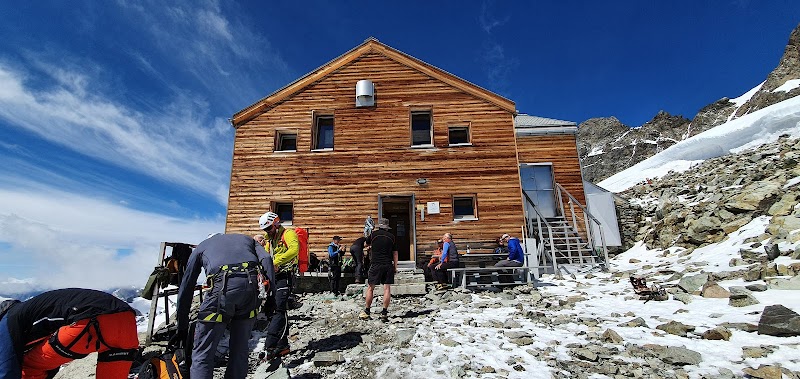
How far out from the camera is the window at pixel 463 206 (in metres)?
12.8

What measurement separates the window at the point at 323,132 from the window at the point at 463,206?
18.2 feet

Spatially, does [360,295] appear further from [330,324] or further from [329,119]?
[329,119]

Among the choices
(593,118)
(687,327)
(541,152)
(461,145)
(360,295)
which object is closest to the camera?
(687,327)

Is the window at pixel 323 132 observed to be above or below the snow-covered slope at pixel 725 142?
below

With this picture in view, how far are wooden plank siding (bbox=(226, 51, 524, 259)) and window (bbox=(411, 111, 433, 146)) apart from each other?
35 cm

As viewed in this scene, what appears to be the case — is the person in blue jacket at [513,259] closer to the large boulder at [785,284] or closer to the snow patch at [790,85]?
the large boulder at [785,284]

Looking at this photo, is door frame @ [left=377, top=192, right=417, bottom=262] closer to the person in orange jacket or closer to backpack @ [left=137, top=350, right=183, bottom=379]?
backpack @ [left=137, top=350, right=183, bottom=379]

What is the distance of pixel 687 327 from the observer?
4891mm

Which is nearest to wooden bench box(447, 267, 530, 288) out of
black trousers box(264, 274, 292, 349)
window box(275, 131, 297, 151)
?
black trousers box(264, 274, 292, 349)

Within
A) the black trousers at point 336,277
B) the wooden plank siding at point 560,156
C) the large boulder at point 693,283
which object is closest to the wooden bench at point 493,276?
the black trousers at point 336,277

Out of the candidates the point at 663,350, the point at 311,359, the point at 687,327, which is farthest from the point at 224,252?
the point at 687,327

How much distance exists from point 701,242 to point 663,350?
28.0 ft

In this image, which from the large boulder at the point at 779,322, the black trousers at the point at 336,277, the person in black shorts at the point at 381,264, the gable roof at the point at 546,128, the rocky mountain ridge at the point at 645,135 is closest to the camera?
the large boulder at the point at 779,322

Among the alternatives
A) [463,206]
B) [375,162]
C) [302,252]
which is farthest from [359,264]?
[463,206]
